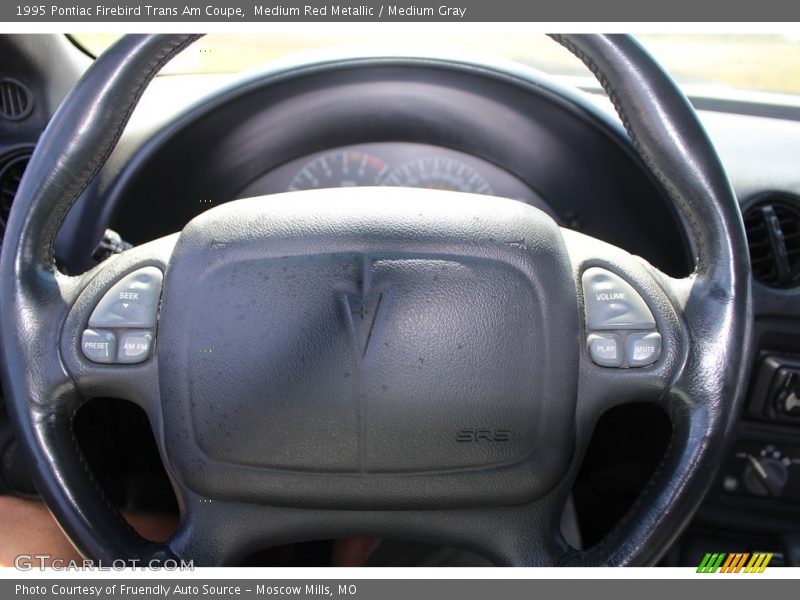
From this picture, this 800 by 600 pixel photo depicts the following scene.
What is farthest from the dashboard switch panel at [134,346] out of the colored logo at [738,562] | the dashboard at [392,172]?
the colored logo at [738,562]

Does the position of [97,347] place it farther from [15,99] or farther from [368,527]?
[15,99]

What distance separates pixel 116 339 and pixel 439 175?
0.94m

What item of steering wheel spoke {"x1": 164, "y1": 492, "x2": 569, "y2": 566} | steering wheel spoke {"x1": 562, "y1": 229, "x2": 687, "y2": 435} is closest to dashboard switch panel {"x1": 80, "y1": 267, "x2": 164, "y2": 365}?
steering wheel spoke {"x1": 164, "y1": 492, "x2": 569, "y2": 566}

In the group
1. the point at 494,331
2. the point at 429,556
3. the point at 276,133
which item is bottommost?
the point at 429,556

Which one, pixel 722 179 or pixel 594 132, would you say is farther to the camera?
pixel 594 132

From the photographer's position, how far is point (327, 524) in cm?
115

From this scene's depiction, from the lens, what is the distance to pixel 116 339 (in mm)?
1095

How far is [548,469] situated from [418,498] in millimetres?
185

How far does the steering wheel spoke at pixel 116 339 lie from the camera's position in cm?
109

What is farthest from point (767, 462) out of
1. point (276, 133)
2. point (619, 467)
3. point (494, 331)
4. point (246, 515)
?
point (276, 133)

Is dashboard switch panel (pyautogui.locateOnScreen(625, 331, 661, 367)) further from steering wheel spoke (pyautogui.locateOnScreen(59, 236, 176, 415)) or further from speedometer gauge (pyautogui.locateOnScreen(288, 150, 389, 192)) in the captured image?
speedometer gauge (pyautogui.locateOnScreen(288, 150, 389, 192))

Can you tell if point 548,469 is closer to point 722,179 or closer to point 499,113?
point 722,179

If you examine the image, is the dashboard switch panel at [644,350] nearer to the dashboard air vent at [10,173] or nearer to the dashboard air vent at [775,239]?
the dashboard air vent at [775,239]

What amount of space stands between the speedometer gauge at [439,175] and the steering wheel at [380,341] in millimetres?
707
